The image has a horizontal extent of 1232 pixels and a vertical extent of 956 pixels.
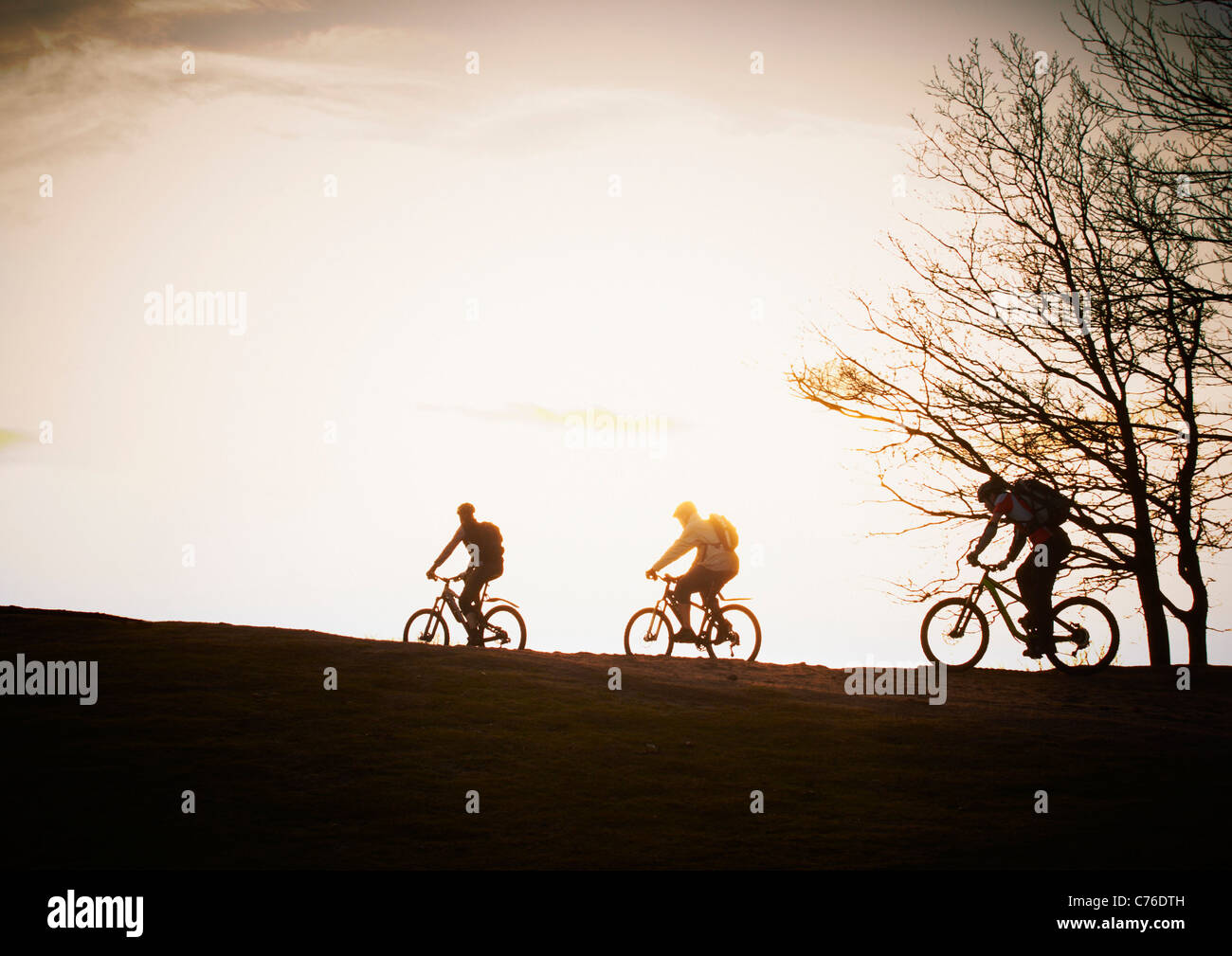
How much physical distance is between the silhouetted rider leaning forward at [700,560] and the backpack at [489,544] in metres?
2.41

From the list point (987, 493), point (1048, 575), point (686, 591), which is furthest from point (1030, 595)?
point (686, 591)

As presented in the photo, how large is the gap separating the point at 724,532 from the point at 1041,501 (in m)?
4.55

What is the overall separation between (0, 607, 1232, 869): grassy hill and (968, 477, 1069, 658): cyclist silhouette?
3.19ft

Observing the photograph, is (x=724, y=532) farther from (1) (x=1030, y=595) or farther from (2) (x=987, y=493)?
(1) (x=1030, y=595)

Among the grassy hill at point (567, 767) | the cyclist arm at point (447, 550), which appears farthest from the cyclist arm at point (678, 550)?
the cyclist arm at point (447, 550)

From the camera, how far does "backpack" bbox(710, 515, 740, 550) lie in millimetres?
16203

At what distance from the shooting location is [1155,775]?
9.57m

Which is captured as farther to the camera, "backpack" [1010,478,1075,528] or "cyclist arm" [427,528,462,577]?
"cyclist arm" [427,528,462,577]

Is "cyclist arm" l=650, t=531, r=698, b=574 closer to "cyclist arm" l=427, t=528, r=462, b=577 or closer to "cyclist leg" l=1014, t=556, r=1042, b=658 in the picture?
"cyclist arm" l=427, t=528, r=462, b=577

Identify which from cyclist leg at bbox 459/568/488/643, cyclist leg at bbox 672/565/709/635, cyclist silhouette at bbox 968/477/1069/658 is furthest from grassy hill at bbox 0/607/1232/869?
cyclist leg at bbox 459/568/488/643

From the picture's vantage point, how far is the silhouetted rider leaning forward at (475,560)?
55.0ft
